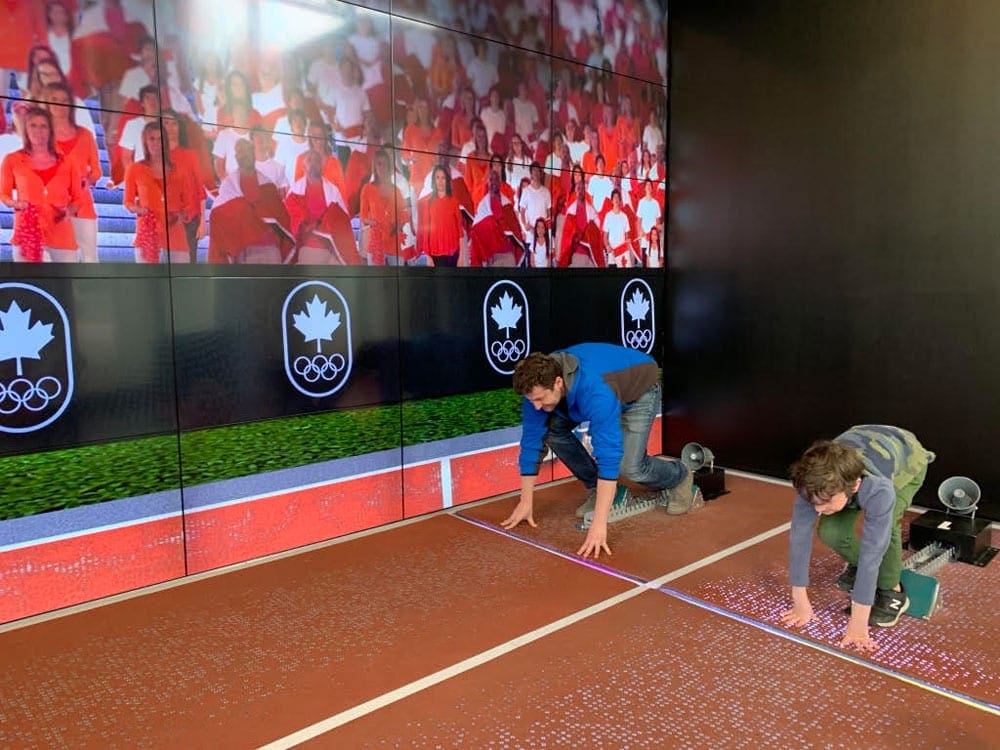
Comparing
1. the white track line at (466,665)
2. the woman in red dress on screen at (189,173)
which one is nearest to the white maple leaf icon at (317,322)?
the woman in red dress on screen at (189,173)

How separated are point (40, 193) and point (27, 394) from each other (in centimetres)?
89

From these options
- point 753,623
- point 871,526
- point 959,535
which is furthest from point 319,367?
point 959,535

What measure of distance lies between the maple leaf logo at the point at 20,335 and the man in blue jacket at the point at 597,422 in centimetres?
217

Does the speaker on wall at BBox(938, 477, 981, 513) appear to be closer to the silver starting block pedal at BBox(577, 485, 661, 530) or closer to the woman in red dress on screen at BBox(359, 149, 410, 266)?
the silver starting block pedal at BBox(577, 485, 661, 530)

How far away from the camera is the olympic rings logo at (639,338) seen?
20.2 ft

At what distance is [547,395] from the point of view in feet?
12.5

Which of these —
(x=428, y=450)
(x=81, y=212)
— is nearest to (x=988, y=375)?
(x=428, y=450)

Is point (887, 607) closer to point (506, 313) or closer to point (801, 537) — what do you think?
point (801, 537)

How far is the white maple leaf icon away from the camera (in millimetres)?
4309

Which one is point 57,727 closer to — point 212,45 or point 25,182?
point 25,182

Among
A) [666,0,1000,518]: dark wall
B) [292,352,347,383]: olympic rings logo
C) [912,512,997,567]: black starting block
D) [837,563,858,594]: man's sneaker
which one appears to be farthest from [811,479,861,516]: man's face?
[292,352,347,383]: olympic rings logo

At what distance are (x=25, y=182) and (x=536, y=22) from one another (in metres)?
3.42

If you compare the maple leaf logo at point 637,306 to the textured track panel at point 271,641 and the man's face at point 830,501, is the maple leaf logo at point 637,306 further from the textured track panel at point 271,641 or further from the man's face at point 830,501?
the man's face at point 830,501

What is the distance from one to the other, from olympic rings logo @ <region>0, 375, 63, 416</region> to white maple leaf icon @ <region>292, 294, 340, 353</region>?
123 centimetres
